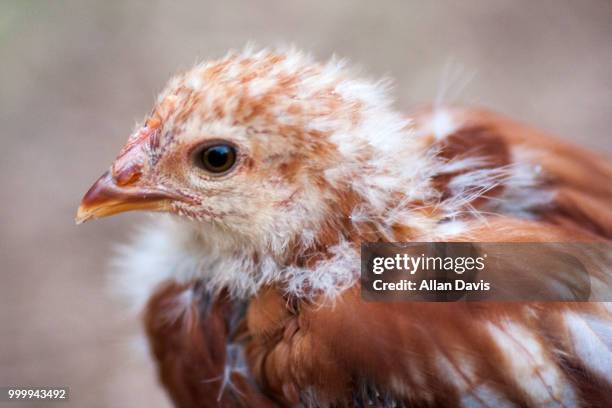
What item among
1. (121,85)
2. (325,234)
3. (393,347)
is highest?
(121,85)

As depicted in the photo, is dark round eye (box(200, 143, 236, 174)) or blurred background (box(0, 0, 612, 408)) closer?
dark round eye (box(200, 143, 236, 174))

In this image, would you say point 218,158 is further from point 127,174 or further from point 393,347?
point 393,347

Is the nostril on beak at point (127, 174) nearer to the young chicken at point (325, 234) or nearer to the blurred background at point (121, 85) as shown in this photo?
the young chicken at point (325, 234)

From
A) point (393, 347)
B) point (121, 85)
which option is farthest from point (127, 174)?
point (121, 85)

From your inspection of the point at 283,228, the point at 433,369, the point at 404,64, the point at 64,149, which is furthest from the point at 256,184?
the point at 404,64

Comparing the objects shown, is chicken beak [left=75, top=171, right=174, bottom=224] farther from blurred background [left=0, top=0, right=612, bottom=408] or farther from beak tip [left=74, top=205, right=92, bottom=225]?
blurred background [left=0, top=0, right=612, bottom=408]

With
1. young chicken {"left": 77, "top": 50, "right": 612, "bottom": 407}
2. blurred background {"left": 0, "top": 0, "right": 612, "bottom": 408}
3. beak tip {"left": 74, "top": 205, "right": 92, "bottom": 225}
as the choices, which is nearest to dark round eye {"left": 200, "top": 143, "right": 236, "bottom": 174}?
young chicken {"left": 77, "top": 50, "right": 612, "bottom": 407}
